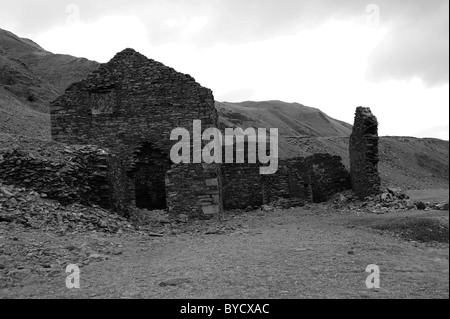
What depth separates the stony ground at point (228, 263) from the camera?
414 centimetres

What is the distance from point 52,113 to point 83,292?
10.7 m

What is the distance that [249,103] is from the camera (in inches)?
3910

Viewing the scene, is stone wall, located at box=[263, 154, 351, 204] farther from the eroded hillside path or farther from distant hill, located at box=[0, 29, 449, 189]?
the eroded hillside path

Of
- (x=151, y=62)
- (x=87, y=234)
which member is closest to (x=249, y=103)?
(x=151, y=62)

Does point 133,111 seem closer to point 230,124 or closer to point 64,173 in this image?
point 64,173

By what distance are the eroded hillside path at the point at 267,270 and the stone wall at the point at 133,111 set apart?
19.5 ft

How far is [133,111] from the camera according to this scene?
14.2 meters

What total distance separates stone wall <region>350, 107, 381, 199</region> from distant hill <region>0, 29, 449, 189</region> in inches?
78.4

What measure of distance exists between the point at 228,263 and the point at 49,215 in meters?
4.83

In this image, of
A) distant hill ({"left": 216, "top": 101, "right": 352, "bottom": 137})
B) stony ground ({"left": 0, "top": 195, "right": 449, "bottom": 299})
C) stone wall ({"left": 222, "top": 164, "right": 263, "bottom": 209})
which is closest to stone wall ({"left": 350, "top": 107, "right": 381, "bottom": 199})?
stone wall ({"left": 222, "top": 164, "right": 263, "bottom": 209})

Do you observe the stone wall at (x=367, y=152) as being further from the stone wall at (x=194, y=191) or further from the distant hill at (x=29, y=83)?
the distant hill at (x=29, y=83)

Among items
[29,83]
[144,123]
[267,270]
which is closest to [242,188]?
[144,123]

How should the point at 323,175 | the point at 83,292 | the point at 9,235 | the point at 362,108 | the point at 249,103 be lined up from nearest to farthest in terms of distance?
the point at 83,292, the point at 9,235, the point at 362,108, the point at 323,175, the point at 249,103
